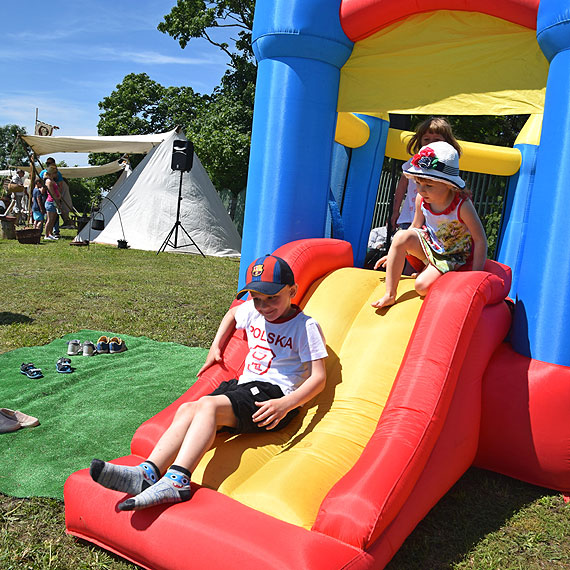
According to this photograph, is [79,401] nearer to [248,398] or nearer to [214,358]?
[214,358]

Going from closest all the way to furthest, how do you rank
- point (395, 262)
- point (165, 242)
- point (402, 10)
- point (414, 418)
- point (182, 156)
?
point (414, 418)
point (395, 262)
point (402, 10)
point (182, 156)
point (165, 242)

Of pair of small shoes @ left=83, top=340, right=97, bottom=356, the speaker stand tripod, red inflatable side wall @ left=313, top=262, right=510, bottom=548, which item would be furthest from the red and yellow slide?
the speaker stand tripod

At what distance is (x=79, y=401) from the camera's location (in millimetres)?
4070

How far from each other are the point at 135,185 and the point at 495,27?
38.4 ft

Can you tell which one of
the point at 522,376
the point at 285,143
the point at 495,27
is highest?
the point at 495,27

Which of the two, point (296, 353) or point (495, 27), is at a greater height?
point (495, 27)

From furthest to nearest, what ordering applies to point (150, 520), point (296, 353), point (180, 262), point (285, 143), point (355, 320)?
point (180, 262) → point (285, 143) → point (355, 320) → point (296, 353) → point (150, 520)

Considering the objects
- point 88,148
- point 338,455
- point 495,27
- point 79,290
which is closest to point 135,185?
point 88,148

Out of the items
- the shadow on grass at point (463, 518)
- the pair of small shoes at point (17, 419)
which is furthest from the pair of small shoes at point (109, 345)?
the shadow on grass at point (463, 518)

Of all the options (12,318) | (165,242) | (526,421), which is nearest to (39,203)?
(165,242)

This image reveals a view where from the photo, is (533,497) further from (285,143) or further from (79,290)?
(79,290)

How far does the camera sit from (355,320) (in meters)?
3.66

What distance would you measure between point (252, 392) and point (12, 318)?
14.4ft

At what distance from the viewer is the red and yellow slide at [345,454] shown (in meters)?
2.22
